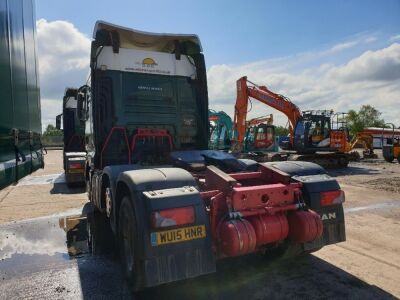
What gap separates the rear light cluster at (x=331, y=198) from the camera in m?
4.11

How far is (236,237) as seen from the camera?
130 inches

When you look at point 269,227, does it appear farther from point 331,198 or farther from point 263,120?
point 263,120

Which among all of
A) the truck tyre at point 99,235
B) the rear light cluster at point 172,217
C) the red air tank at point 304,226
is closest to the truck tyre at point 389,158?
the truck tyre at point 99,235

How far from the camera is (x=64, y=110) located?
13.4m

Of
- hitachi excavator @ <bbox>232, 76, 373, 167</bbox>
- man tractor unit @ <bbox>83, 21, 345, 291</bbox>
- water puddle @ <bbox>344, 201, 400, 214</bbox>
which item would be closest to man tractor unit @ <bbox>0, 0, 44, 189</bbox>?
man tractor unit @ <bbox>83, 21, 345, 291</bbox>

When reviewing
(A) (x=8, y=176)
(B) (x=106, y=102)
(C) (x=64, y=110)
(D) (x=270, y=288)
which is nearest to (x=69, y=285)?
(A) (x=8, y=176)

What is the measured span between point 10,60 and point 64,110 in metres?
11.3

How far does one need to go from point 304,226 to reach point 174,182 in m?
1.45

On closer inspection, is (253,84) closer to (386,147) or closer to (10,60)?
(386,147)

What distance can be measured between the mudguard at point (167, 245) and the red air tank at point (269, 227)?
0.55m

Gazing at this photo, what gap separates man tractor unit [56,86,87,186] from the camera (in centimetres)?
1148

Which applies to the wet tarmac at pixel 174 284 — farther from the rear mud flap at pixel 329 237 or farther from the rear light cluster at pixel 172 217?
the rear light cluster at pixel 172 217

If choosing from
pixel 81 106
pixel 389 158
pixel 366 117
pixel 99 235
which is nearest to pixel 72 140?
pixel 81 106

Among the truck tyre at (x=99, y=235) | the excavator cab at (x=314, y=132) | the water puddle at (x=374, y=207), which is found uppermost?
the excavator cab at (x=314, y=132)
